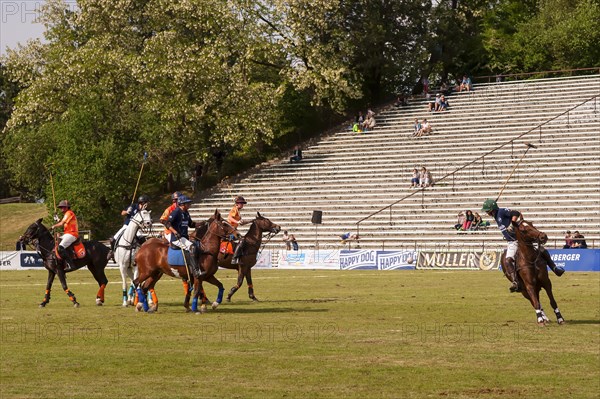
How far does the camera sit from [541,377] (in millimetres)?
16391

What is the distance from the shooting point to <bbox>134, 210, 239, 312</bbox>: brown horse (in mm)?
26453

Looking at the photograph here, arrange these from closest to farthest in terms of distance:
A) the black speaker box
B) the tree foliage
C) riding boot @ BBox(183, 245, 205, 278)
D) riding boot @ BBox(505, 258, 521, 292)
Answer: riding boot @ BBox(505, 258, 521, 292)
riding boot @ BBox(183, 245, 205, 278)
the black speaker box
the tree foliage

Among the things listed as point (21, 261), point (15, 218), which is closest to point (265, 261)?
point (21, 261)

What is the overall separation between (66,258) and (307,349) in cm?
1271

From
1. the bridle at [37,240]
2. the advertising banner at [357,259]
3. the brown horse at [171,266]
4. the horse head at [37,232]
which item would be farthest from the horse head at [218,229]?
the advertising banner at [357,259]

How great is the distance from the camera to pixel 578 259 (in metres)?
→ 47.4

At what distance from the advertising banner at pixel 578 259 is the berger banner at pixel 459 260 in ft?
8.71

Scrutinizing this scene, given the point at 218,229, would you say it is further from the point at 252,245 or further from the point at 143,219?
the point at 252,245

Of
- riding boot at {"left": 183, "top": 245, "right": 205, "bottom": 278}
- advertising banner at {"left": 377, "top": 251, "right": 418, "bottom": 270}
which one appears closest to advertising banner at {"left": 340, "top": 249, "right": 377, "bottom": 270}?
advertising banner at {"left": 377, "top": 251, "right": 418, "bottom": 270}

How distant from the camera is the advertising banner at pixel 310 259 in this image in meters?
53.4

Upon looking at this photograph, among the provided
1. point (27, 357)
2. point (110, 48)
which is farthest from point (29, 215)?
point (27, 357)

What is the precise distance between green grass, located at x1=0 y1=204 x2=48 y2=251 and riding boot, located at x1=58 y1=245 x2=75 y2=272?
44.0 metres

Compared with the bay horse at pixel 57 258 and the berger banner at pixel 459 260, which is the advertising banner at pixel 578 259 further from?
the bay horse at pixel 57 258

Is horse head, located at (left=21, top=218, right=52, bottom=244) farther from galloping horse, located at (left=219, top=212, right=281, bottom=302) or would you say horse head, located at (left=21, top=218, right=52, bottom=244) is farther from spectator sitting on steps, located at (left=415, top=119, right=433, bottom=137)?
spectator sitting on steps, located at (left=415, top=119, right=433, bottom=137)
